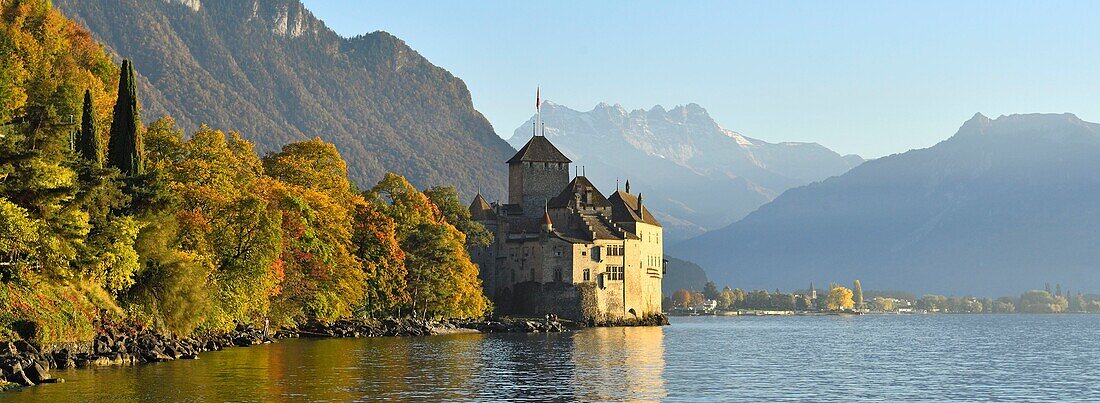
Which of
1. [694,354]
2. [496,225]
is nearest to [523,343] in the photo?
[694,354]

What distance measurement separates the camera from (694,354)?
94.4 metres

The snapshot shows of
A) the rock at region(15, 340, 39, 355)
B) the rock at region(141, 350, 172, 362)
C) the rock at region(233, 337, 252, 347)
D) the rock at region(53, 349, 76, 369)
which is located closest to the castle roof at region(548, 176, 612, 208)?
the rock at region(233, 337, 252, 347)

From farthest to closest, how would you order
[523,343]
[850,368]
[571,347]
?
[523,343], [571,347], [850,368]

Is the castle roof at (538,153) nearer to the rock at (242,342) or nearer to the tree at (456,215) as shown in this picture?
the tree at (456,215)

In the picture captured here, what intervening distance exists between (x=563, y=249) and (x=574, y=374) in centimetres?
8375

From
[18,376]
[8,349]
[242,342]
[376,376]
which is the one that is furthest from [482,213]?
[18,376]

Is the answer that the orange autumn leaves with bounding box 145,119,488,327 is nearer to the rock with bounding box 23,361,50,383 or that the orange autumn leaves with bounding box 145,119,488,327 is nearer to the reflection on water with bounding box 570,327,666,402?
the reflection on water with bounding box 570,327,666,402

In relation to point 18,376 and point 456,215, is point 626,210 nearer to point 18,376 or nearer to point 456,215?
point 456,215

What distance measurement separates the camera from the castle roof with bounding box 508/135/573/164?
170 metres

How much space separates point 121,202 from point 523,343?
43.6 metres

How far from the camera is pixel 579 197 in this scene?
6412 inches

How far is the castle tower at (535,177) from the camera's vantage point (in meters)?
168

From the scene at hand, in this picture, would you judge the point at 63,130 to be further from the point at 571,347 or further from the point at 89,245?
the point at 571,347

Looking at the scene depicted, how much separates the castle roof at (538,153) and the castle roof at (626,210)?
7516 mm
